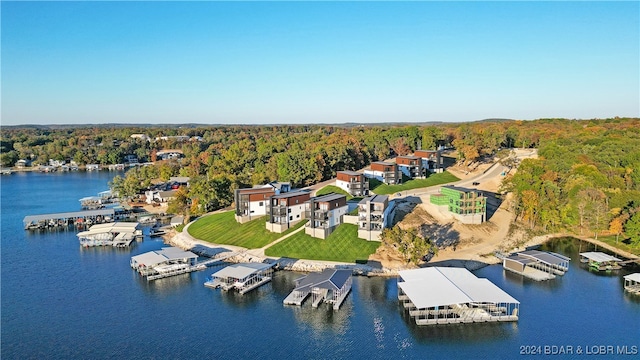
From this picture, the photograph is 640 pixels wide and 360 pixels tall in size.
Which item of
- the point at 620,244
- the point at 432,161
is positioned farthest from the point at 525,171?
the point at 432,161

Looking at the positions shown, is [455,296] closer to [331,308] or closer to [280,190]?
[331,308]

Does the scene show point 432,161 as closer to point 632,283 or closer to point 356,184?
point 356,184

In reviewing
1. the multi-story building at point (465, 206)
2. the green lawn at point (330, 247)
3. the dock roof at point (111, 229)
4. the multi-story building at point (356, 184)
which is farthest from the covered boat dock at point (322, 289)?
the dock roof at point (111, 229)

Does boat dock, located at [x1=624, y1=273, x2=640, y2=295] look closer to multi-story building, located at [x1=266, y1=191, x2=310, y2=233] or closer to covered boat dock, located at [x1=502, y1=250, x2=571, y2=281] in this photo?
covered boat dock, located at [x1=502, y1=250, x2=571, y2=281]

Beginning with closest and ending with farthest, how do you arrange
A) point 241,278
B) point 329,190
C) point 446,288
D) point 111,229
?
point 446,288 → point 241,278 → point 111,229 → point 329,190

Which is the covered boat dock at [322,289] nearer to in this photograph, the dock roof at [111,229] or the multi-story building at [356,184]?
the multi-story building at [356,184]

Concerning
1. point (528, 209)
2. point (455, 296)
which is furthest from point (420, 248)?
point (528, 209)
